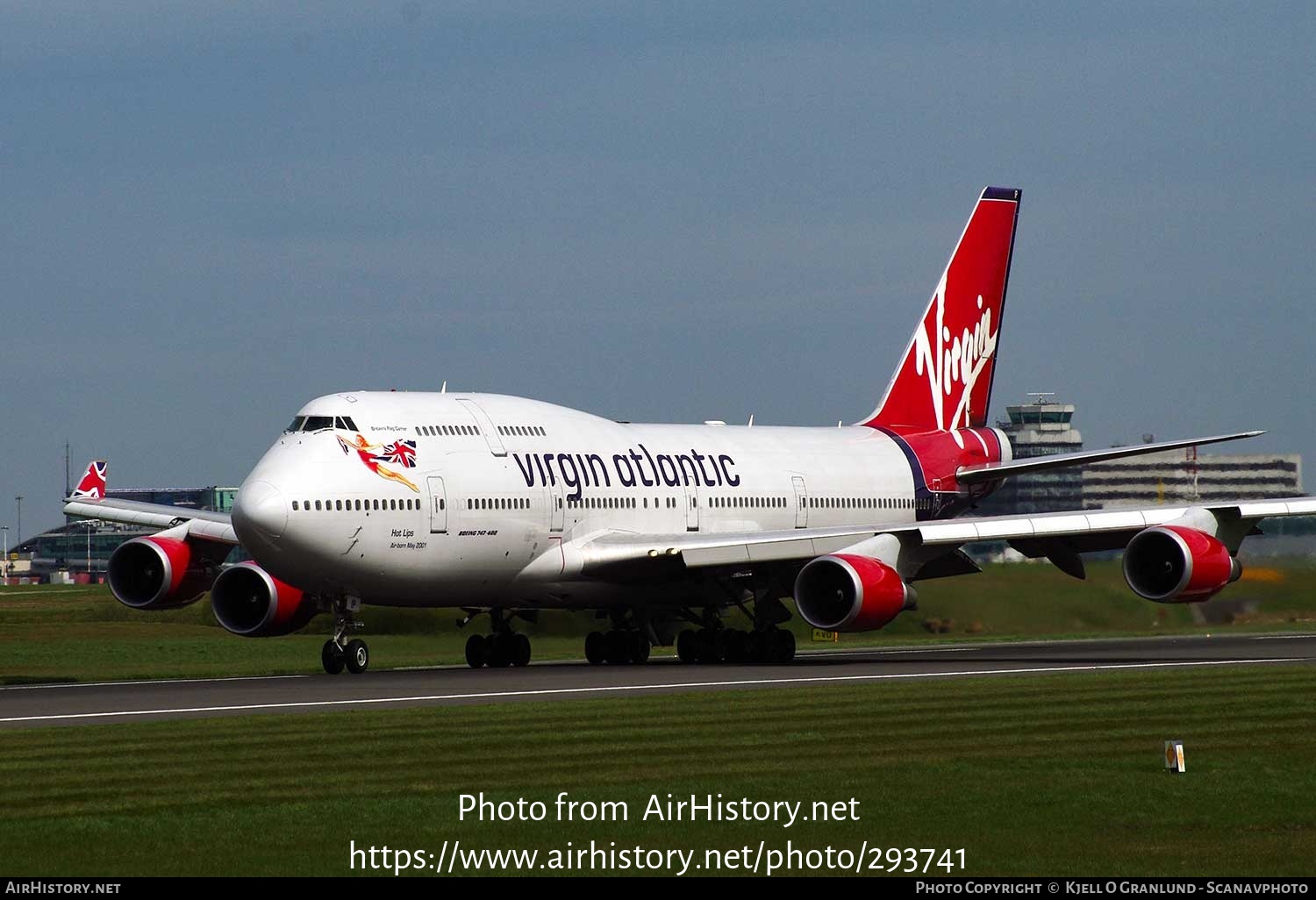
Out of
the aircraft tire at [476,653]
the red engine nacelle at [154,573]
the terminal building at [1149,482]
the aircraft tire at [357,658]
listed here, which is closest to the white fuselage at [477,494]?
the aircraft tire at [357,658]

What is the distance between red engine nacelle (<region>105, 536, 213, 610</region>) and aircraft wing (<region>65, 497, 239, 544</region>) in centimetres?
53

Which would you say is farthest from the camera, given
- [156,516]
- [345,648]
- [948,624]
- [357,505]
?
[948,624]

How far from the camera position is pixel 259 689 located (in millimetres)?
30188

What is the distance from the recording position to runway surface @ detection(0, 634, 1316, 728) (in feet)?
88.0

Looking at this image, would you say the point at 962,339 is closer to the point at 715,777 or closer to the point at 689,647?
the point at 689,647

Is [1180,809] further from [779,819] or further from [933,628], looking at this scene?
[933,628]

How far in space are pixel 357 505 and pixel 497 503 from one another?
3.06 m

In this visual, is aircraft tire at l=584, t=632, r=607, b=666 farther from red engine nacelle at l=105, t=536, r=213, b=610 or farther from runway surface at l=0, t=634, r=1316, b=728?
red engine nacelle at l=105, t=536, r=213, b=610

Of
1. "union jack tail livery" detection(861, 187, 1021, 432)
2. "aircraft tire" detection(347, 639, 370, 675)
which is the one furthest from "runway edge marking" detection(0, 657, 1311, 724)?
"union jack tail livery" detection(861, 187, 1021, 432)

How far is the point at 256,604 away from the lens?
36.8 m

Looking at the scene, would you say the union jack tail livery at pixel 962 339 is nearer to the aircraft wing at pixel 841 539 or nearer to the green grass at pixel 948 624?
the green grass at pixel 948 624

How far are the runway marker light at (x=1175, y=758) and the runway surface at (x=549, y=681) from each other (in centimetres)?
1063

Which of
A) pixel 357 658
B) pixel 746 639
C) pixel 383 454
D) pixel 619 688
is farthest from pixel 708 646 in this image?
pixel 619 688
